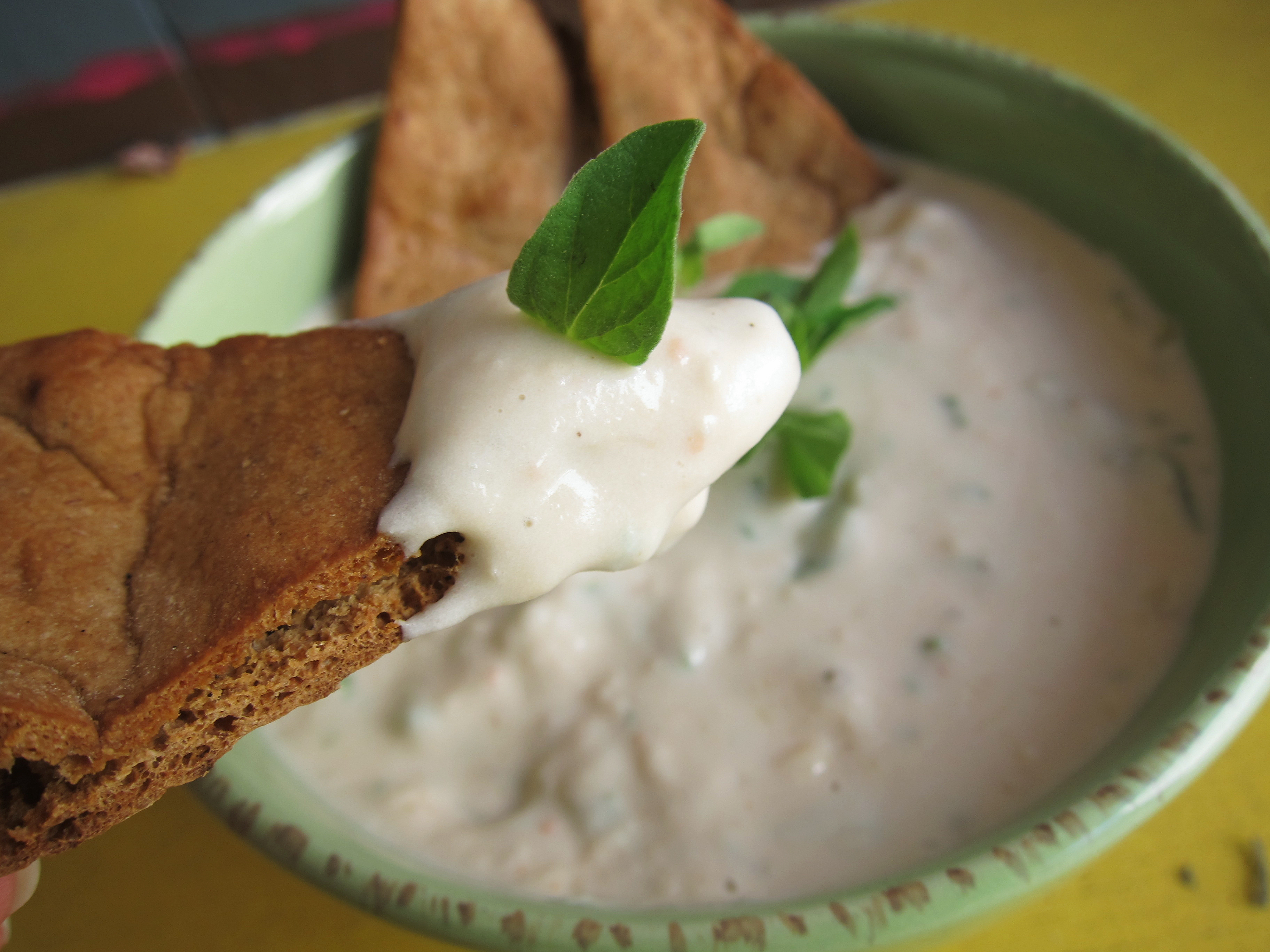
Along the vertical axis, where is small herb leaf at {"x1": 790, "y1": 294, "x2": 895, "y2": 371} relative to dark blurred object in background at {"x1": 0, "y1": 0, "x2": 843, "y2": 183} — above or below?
above

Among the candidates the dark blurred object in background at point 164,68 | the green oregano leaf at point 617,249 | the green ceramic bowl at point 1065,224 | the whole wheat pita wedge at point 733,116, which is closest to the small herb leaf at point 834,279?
the whole wheat pita wedge at point 733,116

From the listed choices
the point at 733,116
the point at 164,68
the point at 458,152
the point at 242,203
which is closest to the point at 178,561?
the point at 458,152

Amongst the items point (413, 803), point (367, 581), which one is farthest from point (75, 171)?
point (367, 581)

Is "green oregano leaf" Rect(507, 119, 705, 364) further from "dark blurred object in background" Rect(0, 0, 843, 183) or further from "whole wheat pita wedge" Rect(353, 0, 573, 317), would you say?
"dark blurred object in background" Rect(0, 0, 843, 183)

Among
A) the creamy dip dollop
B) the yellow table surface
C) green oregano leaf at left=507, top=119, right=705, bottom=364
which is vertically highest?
green oregano leaf at left=507, top=119, right=705, bottom=364

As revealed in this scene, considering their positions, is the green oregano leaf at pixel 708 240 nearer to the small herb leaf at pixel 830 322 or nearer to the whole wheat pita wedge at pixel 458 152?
the small herb leaf at pixel 830 322

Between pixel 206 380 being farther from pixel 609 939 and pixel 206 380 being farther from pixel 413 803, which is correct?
pixel 609 939

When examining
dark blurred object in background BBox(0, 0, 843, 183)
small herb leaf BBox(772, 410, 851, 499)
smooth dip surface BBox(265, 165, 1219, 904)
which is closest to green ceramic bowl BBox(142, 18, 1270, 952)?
smooth dip surface BBox(265, 165, 1219, 904)
